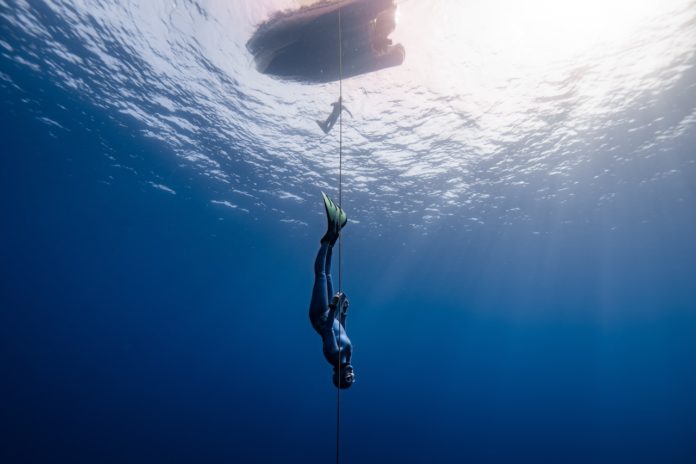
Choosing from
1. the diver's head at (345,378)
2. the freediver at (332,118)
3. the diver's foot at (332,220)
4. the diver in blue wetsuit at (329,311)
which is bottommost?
the diver's head at (345,378)

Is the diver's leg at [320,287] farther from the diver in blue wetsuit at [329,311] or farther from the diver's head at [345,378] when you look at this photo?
the diver's head at [345,378]

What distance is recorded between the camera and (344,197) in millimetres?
20781

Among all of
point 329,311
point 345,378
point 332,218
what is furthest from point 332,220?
point 345,378

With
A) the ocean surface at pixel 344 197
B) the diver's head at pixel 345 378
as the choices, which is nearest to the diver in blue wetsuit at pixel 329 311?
the diver's head at pixel 345 378

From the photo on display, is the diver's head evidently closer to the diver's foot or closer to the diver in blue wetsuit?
the diver in blue wetsuit

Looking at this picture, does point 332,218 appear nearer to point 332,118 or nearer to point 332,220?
point 332,220

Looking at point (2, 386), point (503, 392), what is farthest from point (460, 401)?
point (2, 386)

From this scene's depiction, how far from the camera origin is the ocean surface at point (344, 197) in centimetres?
976

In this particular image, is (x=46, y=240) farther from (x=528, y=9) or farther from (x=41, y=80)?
(x=528, y=9)

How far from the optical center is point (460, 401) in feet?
343

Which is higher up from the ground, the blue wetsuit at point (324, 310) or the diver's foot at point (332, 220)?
the diver's foot at point (332, 220)

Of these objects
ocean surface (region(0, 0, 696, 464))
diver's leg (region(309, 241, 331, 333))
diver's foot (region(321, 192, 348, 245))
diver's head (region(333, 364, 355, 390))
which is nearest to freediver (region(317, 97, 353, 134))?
ocean surface (region(0, 0, 696, 464))

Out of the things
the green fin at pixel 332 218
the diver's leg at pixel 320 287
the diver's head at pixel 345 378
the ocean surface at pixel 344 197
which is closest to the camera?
the green fin at pixel 332 218

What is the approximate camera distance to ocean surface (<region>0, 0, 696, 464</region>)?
9.76 metres
